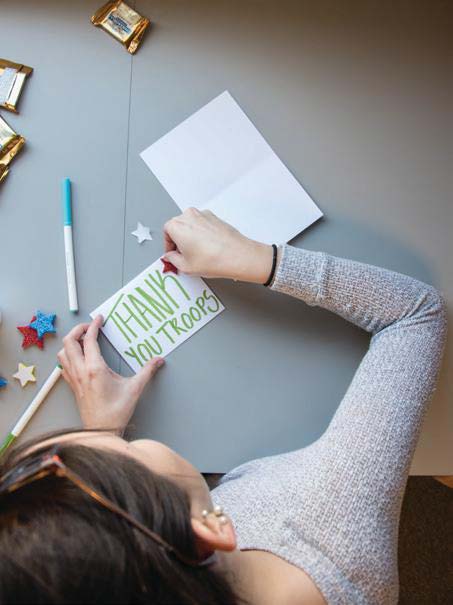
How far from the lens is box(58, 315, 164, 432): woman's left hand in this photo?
68 cm

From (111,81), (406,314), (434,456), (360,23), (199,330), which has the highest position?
(111,81)

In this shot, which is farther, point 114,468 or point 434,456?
point 434,456

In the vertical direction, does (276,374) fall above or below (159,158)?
below

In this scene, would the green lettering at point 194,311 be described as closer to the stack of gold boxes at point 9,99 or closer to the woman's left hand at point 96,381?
the woman's left hand at point 96,381

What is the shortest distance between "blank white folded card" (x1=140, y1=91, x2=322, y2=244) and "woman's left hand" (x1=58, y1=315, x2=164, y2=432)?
22cm

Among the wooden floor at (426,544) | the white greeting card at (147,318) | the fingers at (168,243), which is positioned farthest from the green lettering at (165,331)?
the wooden floor at (426,544)

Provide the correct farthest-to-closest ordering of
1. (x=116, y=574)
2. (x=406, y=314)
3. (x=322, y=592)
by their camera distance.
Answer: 1. (x=406, y=314)
2. (x=322, y=592)
3. (x=116, y=574)

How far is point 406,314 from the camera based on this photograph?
2.17 ft

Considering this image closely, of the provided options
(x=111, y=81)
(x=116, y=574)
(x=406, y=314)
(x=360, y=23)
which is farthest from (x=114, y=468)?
(x=360, y=23)

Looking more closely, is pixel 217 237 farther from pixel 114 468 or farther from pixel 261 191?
pixel 114 468

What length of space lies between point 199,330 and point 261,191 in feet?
0.69

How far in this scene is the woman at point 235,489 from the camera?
15.1 inches

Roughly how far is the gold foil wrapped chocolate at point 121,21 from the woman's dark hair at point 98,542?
0.55 metres

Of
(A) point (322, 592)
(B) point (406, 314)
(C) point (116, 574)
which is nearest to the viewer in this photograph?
(C) point (116, 574)
